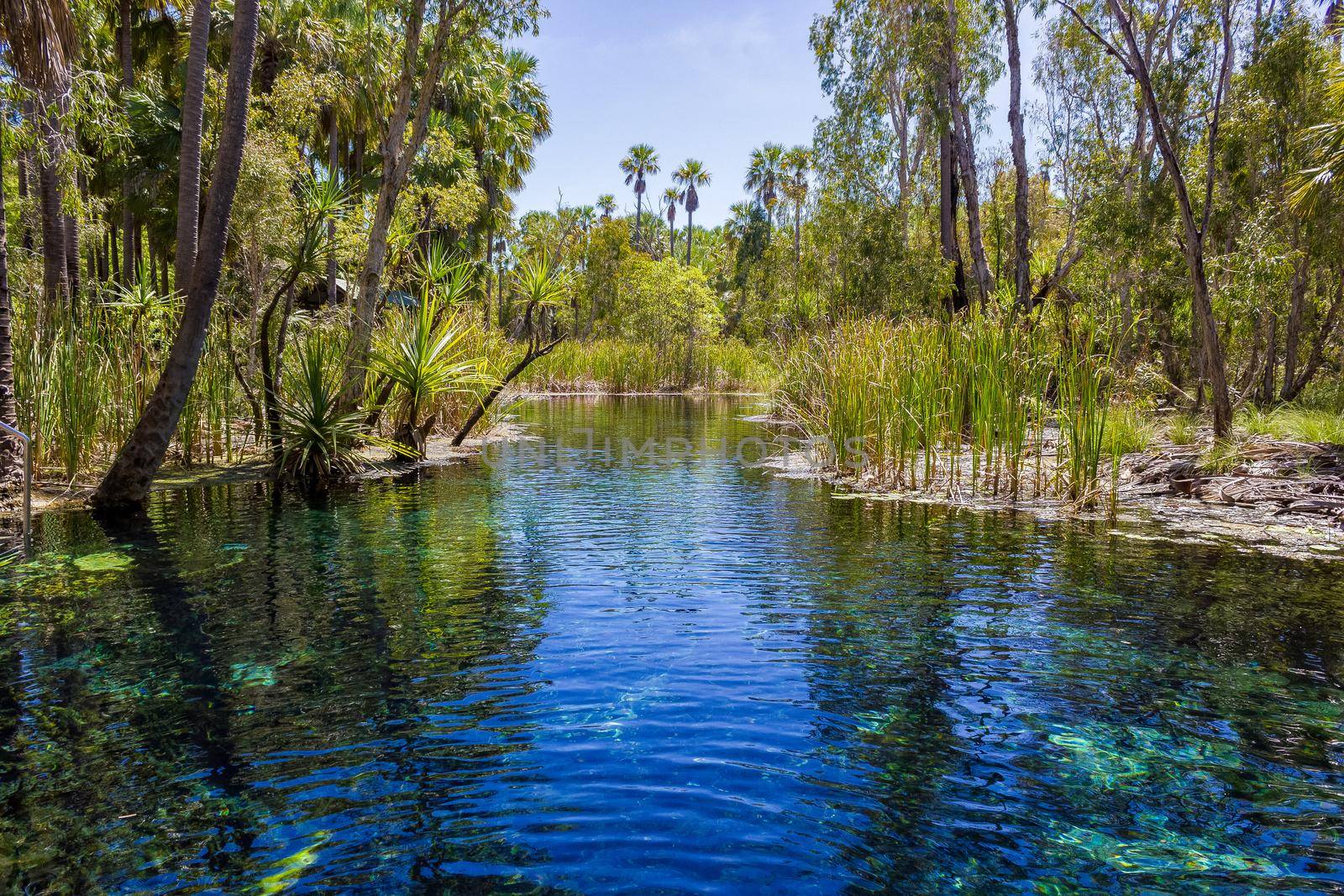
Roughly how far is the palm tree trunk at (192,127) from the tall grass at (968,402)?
8818mm

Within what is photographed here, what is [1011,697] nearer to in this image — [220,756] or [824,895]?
[824,895]

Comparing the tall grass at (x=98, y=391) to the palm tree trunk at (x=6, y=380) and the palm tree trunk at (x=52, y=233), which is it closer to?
the palm tree trunk at (x=6, y=380)

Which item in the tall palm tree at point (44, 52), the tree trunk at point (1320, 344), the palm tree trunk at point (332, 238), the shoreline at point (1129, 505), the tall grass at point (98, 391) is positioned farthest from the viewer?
the tree trunk at point (1320, 344)

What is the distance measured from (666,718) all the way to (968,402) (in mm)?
9053

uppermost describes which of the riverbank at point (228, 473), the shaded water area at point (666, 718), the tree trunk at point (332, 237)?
the tree trunk at point (332, 237)

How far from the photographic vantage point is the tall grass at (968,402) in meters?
8.77

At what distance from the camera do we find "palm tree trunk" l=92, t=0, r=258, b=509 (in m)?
8.52

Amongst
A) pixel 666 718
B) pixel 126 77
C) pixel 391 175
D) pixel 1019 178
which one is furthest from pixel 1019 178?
pixel 126 77

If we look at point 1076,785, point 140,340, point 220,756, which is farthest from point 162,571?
point 1076,785

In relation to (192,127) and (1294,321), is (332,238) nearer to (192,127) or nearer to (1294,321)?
(192,127)

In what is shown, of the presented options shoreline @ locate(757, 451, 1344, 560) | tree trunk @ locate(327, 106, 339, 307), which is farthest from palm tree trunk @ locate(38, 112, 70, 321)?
shoreline @ locate(757, 451, 1344, 560)

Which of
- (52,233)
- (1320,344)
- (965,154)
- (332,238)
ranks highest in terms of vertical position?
(965,154)

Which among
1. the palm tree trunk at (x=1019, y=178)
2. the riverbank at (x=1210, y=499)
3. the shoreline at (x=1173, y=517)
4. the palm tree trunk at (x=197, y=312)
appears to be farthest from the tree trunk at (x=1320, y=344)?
the palm tree trunk at (x=197, y=312)

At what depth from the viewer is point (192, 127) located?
32.7 ft
